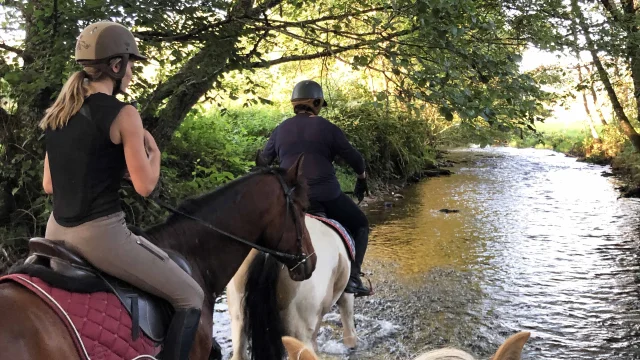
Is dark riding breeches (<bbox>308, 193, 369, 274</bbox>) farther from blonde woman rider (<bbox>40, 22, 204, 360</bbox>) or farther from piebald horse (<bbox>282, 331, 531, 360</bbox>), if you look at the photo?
piebald horse (<bbox>282, 331, 531, 360</bbox>)

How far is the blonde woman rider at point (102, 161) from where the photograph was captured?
7.22ft

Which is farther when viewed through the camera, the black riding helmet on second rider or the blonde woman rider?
the black riding helmet on second rider

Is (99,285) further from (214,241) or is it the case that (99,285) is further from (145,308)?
(214,241)

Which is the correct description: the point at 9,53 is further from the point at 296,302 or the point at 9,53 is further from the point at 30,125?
the point at 296,302

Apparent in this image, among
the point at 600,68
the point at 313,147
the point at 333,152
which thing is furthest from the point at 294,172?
the point at 600,68

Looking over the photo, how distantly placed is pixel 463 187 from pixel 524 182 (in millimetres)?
3387

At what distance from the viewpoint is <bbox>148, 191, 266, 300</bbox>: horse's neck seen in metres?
2.91

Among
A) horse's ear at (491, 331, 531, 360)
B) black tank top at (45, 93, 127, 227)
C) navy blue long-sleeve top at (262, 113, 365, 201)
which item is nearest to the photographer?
horse's ear at (491, 331, 531, 360)

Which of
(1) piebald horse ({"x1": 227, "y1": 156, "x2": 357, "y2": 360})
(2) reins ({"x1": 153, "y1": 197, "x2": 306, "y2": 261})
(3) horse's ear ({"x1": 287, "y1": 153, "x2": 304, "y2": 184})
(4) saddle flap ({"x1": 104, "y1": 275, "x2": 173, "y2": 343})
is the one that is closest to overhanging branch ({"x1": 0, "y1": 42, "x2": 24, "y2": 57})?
(1) piebald horse ({"x1": 227, "y1": 156, "x2": 357, "y2": 360})

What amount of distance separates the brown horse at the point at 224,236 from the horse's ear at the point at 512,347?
5.74 ft

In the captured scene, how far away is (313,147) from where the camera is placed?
15.0ft

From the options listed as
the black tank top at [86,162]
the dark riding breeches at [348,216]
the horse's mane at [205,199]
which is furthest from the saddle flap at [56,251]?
the dark riding breeches at [348,216]

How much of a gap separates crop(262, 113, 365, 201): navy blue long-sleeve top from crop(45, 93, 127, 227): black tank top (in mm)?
2261

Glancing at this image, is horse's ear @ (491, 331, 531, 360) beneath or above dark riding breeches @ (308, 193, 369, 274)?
above
